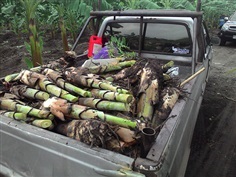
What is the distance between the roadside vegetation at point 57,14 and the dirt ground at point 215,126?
1506mm

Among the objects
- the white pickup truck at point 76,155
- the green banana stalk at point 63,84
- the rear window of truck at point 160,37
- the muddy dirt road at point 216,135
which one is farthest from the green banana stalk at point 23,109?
the rear window of truck at point 160,37

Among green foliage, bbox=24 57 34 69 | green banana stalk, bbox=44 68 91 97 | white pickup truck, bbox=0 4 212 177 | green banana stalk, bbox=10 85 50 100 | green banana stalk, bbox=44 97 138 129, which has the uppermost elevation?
green banana stalk, bbox=44 68 91 97

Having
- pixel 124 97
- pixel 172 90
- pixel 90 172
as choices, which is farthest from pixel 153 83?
pixel 90 172

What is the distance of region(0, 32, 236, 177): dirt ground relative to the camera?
11.2ft

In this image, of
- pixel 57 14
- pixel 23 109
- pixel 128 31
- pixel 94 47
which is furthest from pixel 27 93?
pixel 57 14

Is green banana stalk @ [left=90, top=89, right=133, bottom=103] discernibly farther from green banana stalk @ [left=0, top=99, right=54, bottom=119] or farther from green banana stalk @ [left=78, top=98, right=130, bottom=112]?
green banana stalk @ [left=0, top=99, right=54, bottom=119]

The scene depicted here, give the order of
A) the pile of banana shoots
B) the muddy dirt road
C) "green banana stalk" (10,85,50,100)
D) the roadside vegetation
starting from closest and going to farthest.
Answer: the pile of banana shoots → "green banana stalk" (10,85,50,100) → the muddy dirt road → the roadside vegetation

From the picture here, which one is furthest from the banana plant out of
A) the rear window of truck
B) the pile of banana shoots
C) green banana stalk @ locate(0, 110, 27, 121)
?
green banana stalk @ locate(0, 110, 27, 121)

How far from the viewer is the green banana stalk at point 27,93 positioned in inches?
89.8

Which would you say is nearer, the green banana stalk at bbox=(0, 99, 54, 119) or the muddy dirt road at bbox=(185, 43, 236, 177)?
the green banana stalk at bbox=(0, 99, 54, 119)

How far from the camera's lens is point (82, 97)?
223cm

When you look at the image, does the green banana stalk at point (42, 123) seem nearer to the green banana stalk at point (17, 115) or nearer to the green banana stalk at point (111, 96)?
the green banana stalk at point (17, 115)

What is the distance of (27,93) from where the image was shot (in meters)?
2.36

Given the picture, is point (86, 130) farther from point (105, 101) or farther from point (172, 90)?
point (172, 90)
